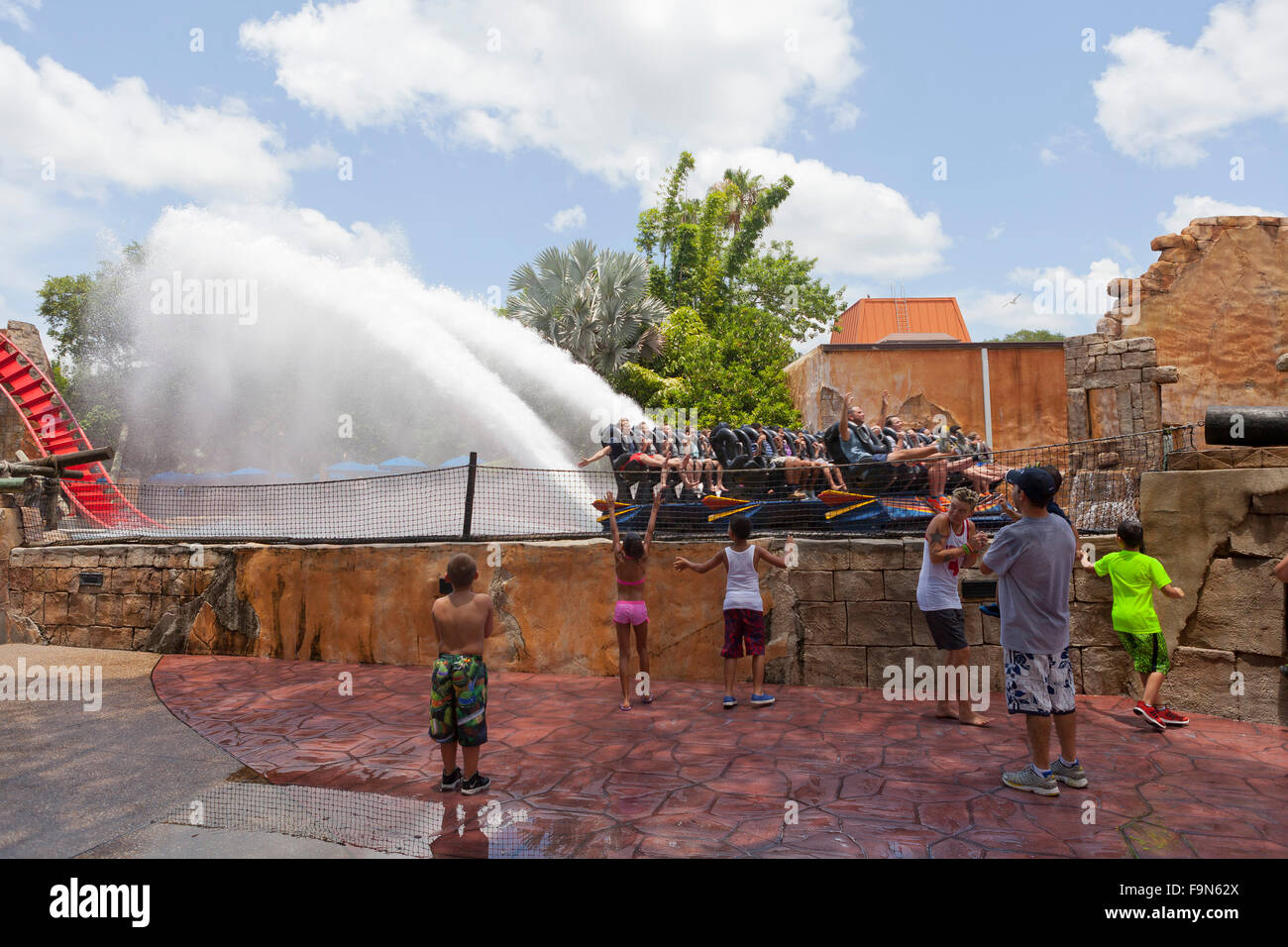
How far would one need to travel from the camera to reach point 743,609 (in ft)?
19.7

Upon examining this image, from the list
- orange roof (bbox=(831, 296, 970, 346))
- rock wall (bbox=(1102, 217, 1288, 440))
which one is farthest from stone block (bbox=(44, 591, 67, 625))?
orange roof (bbox=(831, 296, 970, 346))

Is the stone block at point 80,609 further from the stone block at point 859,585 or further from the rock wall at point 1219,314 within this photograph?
the rock wall at point 1219,314

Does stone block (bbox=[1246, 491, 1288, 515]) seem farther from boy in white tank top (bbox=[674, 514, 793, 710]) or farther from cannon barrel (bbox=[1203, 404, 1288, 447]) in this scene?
boy in white tank top (bbox=[674, 514, 793, 710])

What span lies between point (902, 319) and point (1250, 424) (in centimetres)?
2145

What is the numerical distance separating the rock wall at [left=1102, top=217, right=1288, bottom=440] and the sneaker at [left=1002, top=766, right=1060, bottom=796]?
51.4 feet

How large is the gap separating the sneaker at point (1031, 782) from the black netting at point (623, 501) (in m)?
2.99

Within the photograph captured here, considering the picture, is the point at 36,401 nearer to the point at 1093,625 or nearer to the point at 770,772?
the point at 770,772

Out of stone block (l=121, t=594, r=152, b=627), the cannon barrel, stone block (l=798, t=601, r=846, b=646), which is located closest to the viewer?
the cannon barrel


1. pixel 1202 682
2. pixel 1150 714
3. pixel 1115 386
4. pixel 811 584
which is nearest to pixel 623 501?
pixel 811 584

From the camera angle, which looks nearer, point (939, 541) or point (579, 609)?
point (939, 541)

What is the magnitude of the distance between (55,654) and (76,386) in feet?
87.2

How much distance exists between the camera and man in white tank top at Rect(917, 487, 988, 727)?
536 centimetres

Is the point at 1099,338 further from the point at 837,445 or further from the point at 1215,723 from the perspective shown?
the point at 1215,723
